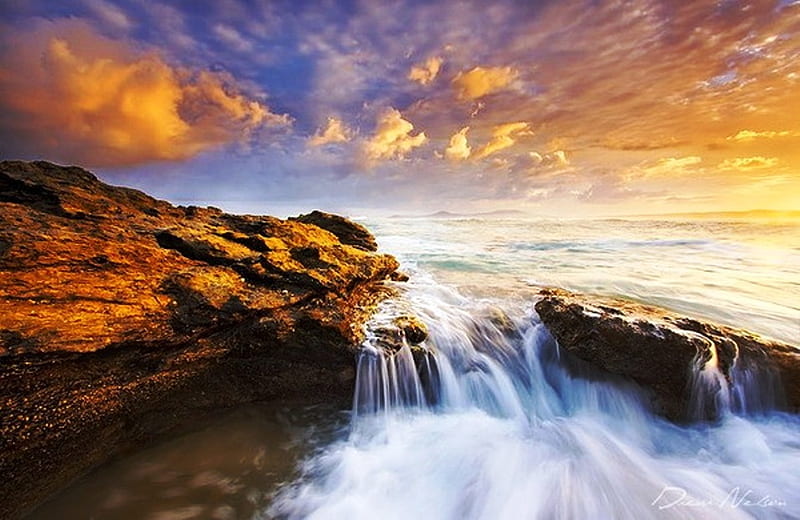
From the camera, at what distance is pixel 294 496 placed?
11.2 ft

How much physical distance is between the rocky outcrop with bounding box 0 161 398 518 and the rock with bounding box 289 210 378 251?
4.90 meters

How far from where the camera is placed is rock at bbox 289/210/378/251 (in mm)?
11049

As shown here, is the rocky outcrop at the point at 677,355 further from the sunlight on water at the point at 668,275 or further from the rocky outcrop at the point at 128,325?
the rocky outcrop at the point at 128,325

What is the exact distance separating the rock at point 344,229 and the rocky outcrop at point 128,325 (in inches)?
193

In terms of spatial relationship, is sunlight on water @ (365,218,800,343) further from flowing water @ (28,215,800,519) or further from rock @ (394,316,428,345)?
rock @ (394,316,428,345)

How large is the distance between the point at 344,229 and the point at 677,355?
9.19m

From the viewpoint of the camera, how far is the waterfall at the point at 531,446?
346cm

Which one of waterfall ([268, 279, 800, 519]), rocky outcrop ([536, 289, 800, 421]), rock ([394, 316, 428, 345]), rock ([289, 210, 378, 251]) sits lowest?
waterfall ([268, 279, 800, 519])

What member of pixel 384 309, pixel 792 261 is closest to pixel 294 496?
pixel 384 309

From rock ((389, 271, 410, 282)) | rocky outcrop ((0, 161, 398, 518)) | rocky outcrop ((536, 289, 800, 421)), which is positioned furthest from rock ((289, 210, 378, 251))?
rocky outcrop ((536, 289, 800, 421))

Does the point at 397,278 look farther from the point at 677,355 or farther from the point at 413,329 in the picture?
the point at 677,355

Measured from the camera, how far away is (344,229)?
37.1ft

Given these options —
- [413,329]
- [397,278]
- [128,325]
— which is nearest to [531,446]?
[413,329]

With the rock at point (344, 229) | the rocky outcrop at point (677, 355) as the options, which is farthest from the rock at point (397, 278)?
the rocky outcrop at point (677, 355)
